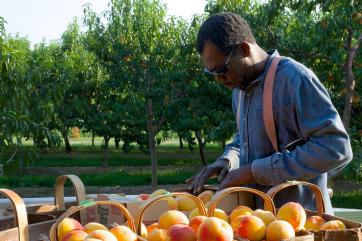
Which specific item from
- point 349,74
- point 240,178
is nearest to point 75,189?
point 240,178

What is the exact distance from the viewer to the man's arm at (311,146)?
195 centimetres

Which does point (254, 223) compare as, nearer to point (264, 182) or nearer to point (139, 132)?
point (264, 182)

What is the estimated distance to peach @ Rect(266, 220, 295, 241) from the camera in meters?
1.55

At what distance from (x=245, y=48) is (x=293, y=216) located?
70 centimetres

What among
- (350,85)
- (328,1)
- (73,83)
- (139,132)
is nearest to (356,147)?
(350,85)

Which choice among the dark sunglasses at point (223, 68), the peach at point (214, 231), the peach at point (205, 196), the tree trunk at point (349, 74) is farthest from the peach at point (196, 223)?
the tree trunk at point (349, 74)

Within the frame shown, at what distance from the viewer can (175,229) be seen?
5.12 feet

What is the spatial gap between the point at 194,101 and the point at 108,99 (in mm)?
5461

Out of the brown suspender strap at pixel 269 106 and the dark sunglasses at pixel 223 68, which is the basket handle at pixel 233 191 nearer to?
the brown suspender strap at pixel 269 106

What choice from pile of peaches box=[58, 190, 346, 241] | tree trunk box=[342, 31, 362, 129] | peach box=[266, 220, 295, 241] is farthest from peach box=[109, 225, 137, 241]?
tree trunk box=[342, 31, 362, 129]

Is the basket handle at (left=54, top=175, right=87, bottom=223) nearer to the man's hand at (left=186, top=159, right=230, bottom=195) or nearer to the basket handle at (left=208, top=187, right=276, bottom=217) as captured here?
the man's hand at (left=186, top=159, right=230, bottom=195)

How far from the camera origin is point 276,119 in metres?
2.13

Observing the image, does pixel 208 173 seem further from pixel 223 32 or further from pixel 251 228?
pixel 251 228

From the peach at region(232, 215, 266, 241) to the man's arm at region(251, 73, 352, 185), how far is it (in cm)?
40
